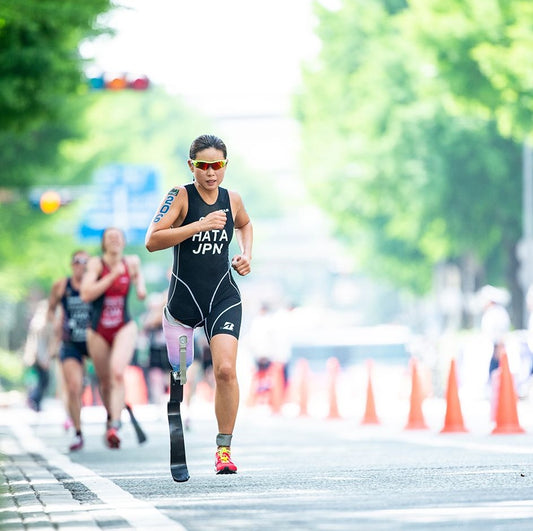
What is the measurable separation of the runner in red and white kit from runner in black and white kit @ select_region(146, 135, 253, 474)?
4.71 m

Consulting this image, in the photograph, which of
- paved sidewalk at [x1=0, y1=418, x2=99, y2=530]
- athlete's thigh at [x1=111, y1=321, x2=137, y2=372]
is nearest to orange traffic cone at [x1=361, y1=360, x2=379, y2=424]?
athlete's thigh at [x1=111, y1=321, x2=137, y2=372]

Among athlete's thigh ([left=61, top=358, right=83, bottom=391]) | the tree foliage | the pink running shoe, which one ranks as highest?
the tree foliage

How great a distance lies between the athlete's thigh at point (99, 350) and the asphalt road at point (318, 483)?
75cm

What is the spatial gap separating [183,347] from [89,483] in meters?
1.09

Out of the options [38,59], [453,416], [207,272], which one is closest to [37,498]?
[207,272]

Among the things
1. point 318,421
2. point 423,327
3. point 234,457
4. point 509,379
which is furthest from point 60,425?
point 423,327

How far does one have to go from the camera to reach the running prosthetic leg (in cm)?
1060

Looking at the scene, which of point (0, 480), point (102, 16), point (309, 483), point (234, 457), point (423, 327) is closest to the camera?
point (309, 483)

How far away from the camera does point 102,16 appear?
23.4m

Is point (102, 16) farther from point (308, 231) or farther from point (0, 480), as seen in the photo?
point (308, 231)

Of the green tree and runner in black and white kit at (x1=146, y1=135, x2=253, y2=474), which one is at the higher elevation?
the green tree

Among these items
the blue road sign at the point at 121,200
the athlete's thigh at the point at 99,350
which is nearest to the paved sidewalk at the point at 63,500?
the athlete's thigh at the point at 99,350

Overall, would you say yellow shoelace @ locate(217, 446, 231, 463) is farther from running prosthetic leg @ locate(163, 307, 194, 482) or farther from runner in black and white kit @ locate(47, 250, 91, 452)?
runner in black and white kit @ locate(47, 250, 91, 452)

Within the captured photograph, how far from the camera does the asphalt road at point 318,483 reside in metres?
8.11
